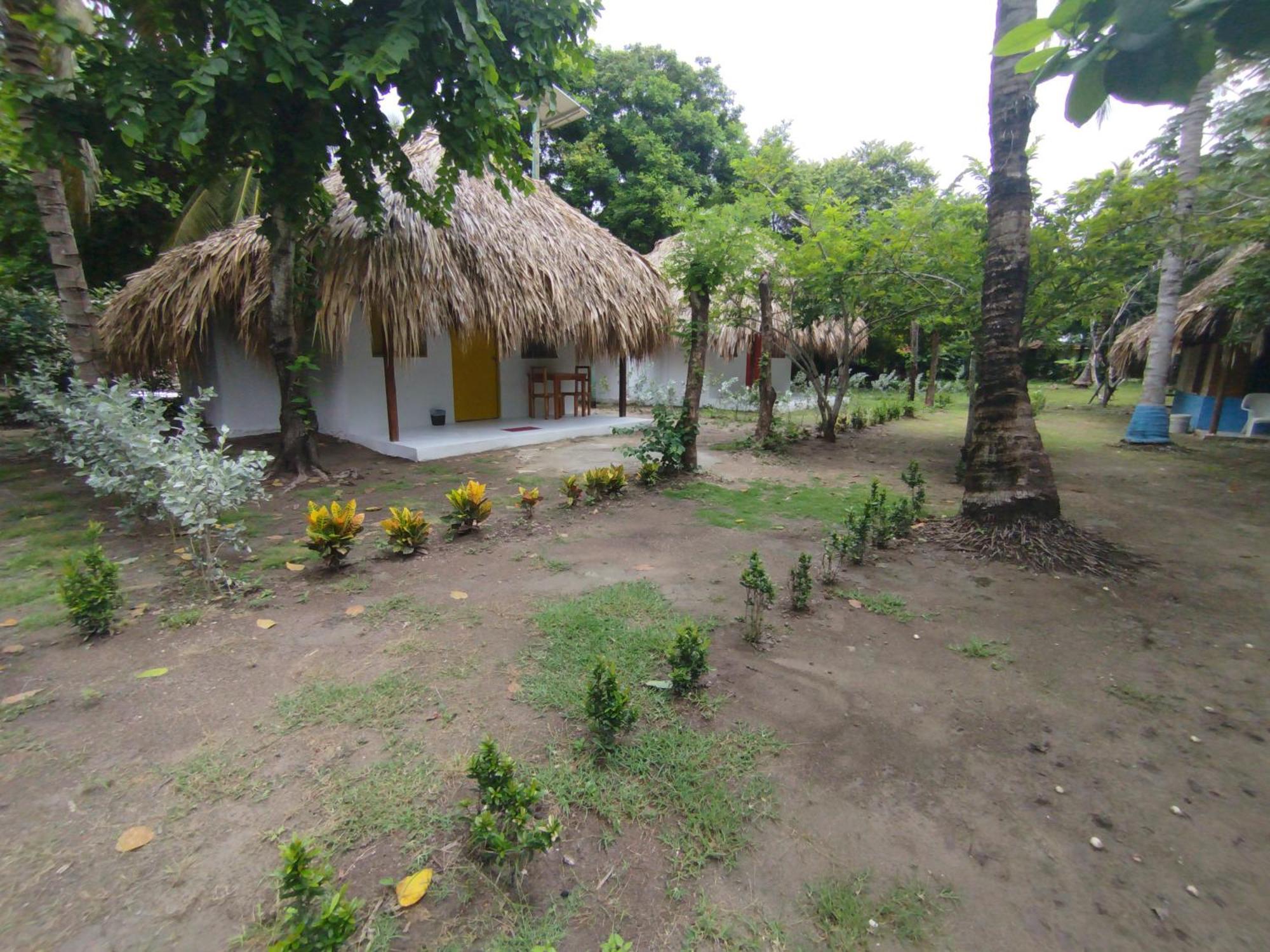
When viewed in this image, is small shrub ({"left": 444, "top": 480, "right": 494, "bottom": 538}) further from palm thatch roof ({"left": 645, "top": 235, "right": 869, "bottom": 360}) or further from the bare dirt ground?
palm thatch roof ({"left": 645, "top": 235, "right": 869, "bottom": 360})

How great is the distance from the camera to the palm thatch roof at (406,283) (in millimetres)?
7035

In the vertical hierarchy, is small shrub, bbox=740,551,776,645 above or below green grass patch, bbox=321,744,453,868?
above

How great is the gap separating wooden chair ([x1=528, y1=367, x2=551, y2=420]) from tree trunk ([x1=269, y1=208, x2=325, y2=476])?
4.84 meters

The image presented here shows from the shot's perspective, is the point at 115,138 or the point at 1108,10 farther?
the point at 115,138

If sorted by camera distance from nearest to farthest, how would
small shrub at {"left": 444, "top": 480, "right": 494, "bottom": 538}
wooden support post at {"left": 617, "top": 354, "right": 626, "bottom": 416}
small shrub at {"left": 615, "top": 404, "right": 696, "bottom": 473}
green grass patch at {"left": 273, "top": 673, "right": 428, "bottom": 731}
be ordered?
1. green grass patch at {"left": 273, "top": 673, "right": 428, "bottom": 731}
2. small shrub at {"left": 444, "top": 480, "right": 494, "bottom": 538}
3. small shrub at {"left": 615, "top": 404, "right": 696, "bottom": 473}
4. wooden support post at {"left": 617, "top": 354, "right": 626, "bottom": 416}

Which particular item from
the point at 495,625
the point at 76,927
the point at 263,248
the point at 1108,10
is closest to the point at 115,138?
the point at 263,248

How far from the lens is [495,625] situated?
3.20 meters

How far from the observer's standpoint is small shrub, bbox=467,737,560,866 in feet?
5.23

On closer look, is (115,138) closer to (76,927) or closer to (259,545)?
(259,545)

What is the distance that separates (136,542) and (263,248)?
447cm

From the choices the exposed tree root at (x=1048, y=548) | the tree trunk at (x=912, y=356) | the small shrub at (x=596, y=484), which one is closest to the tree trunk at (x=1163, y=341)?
the tree trunk at (x=912, y=356)

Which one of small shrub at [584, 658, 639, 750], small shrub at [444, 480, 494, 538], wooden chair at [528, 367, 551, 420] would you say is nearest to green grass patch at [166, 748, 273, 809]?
small shrub at [584, 658, 639, 750]

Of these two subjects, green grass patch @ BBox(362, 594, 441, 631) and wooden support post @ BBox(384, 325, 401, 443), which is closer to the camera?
green grass patch @ BBox(362, 594, 441, 631)

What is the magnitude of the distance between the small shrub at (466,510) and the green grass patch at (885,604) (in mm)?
2822
